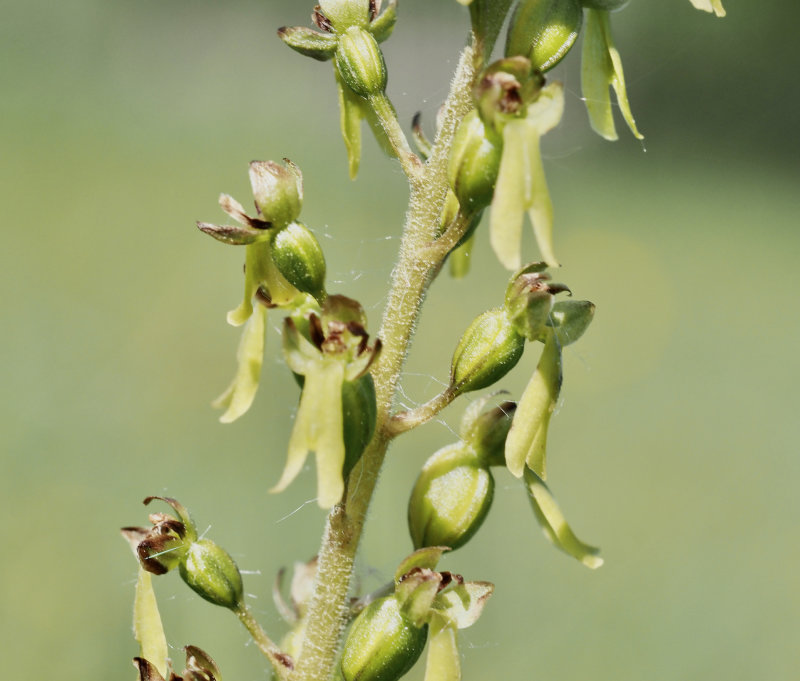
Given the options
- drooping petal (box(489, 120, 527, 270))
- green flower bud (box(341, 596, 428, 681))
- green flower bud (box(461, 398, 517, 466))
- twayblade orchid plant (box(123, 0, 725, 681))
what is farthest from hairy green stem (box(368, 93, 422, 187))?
green flower bud (box(341, 596, 428, 681))

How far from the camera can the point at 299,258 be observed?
90 cm

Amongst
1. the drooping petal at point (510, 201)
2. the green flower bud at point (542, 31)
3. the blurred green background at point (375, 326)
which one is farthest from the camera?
the blurred green background at point (375, 326)

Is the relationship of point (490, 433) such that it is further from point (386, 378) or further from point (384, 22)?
point (384, 22)

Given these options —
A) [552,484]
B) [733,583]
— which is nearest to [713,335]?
[552,484]

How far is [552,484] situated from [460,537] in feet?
9.71

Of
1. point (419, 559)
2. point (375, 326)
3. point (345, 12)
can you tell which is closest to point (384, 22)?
point (345, 12)

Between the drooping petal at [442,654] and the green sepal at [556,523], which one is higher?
the green sepal at [556,523]

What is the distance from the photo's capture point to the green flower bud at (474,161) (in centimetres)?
83

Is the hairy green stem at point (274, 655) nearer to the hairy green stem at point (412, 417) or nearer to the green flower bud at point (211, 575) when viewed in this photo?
the green flower bud at point (211, 575)

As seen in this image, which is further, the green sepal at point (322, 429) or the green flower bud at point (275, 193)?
the green flower bud at point (275, 193)

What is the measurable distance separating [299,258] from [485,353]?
177 millimetres

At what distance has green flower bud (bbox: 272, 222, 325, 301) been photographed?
0.90 m

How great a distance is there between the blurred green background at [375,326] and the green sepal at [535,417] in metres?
0.35

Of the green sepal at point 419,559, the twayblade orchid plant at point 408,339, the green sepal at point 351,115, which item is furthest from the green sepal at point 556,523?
the green sepal at point 351,115
